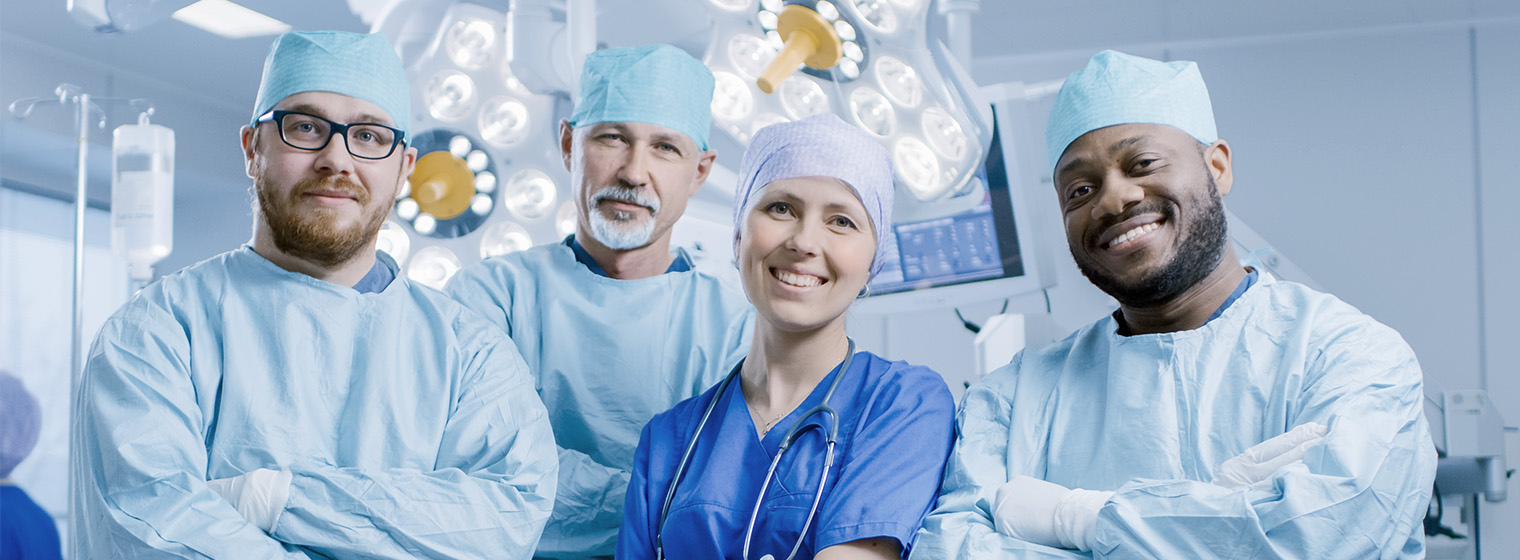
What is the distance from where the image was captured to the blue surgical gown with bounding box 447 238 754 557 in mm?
1848

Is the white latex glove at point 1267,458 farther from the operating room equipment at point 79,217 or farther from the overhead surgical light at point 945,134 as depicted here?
the operating room equipment at point 79,217

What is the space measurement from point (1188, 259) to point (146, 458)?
140 centimetres

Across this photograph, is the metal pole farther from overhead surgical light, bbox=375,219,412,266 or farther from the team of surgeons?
the team of surgeons

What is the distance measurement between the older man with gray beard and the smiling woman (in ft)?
0.99

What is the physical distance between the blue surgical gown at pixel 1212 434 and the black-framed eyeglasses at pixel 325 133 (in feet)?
3.18

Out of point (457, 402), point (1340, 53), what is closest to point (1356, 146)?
point (1340, 53)

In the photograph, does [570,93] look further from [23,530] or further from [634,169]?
→ [23,530]

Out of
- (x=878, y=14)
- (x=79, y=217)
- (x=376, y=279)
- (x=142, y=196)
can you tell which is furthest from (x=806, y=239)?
(x=142, y=196)

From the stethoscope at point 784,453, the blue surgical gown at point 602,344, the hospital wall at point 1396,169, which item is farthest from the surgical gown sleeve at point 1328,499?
the hospital wall at point 1396,169

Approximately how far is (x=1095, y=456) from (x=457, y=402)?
3.01ft

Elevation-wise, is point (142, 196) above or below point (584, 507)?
above

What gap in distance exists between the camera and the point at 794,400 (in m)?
1.57

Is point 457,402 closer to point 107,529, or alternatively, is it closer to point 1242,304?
point 107,529

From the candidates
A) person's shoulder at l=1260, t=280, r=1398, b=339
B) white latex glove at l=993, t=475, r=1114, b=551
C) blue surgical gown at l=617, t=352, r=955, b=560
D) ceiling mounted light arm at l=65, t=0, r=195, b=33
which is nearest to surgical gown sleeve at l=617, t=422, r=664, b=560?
blue surgical gown at l=617, t=352, r=955, b=560
